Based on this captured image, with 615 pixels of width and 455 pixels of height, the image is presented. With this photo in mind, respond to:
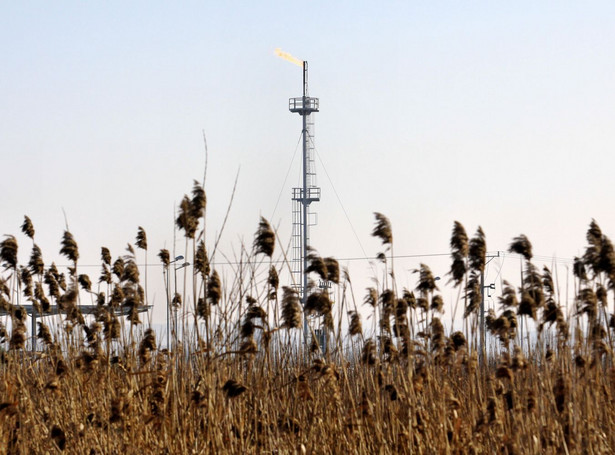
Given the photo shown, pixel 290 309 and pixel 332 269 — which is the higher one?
pixel 332 269

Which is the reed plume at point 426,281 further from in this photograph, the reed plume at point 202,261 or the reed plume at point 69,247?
the reed plume at point 69,247

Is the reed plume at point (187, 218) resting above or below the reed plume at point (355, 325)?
above

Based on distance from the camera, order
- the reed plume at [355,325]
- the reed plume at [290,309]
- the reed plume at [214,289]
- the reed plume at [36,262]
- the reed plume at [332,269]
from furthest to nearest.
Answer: the reed plume at [36,262] < the reed plume at [355,325] < the reed plume at [214,289] < the reed plume at [332,269] < the reed plume at [290,309]

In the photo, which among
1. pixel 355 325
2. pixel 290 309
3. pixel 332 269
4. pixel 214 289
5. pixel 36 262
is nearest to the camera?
pixel 290 309

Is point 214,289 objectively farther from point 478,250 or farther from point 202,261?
point 478,250

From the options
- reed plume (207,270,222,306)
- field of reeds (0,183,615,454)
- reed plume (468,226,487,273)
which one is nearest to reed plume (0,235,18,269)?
field of reeds (0,183,615,454)

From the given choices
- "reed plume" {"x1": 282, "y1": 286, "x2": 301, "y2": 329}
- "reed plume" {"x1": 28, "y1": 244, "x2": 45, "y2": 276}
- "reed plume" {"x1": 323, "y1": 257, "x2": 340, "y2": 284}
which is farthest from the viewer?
"reed plume" {"x1": 28, "y1": 244, "x2": 45, "y2": 276}

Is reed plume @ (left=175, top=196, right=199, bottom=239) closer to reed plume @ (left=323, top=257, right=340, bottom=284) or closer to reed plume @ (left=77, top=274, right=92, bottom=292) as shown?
reed plume @ (left=323, top=257, right=340, bottom=284)

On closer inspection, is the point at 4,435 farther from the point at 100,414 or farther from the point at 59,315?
the point at 59,315

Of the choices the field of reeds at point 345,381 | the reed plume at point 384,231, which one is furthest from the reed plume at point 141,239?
the reed plume at point 384,231

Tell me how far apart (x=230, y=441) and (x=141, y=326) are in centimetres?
220

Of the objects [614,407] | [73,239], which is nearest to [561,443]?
[614,407]

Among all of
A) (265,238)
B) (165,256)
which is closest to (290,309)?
(265,238)

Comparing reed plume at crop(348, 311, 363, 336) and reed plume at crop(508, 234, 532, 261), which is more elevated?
reed plume at crop(508, 234, 532, 261)
